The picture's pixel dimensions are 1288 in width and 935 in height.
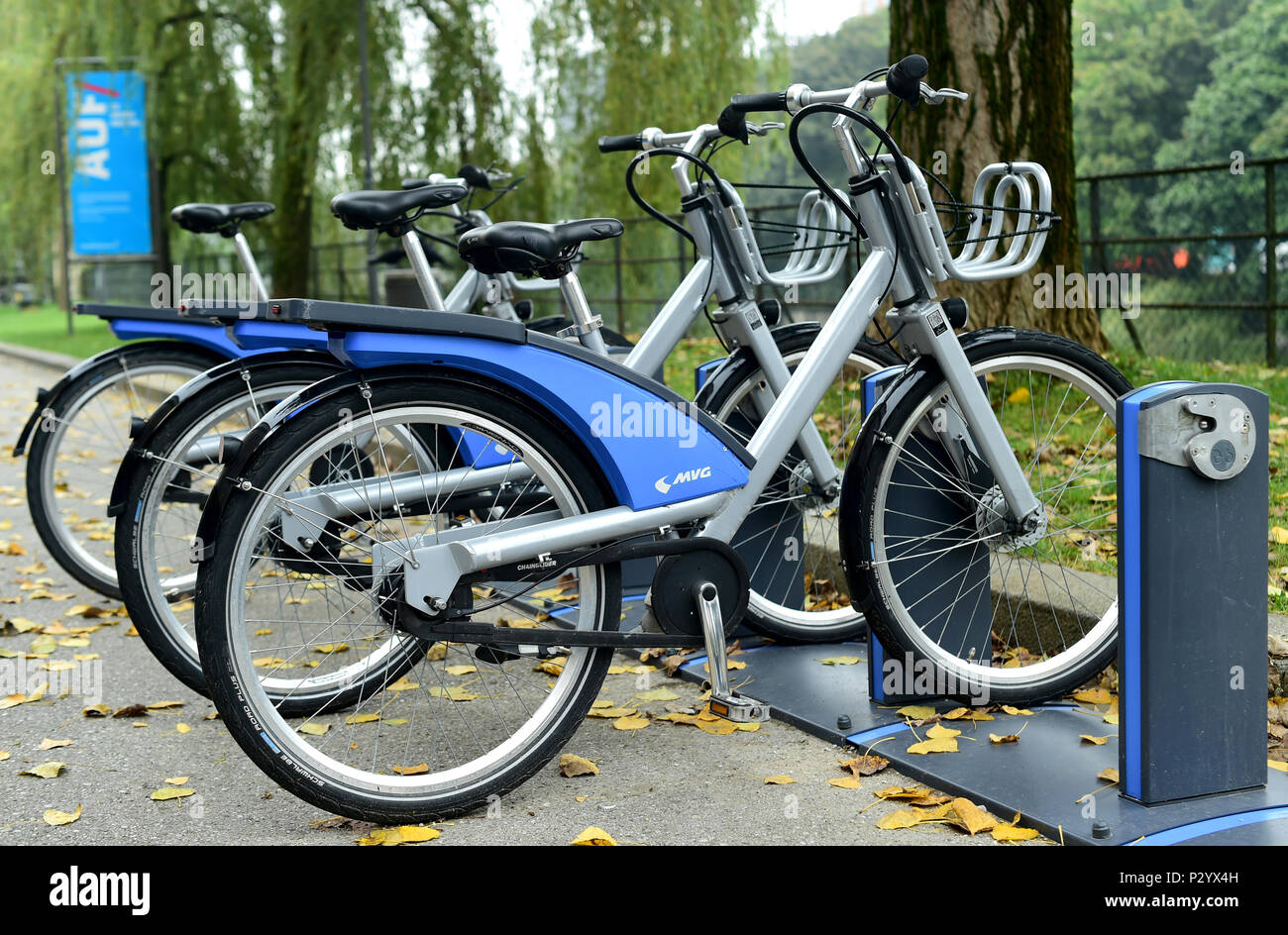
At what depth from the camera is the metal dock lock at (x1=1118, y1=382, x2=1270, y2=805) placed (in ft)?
9.23

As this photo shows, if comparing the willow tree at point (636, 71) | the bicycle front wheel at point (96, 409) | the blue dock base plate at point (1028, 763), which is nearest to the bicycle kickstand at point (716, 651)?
the blue dock base plate at point (1028, 763)

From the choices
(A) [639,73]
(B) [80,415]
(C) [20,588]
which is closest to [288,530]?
(B) [80,415]

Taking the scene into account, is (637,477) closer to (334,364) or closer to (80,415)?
(334,364)

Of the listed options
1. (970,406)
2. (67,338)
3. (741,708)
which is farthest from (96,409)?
(67,338)

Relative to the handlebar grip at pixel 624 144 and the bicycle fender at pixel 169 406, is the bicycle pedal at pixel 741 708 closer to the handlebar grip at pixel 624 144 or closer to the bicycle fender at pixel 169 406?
the bicycle fender at pixel 169 406

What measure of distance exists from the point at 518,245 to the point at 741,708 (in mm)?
1279

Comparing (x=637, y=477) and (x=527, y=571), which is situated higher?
(x=637, y=477)

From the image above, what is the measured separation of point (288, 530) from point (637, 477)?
37.7 inches

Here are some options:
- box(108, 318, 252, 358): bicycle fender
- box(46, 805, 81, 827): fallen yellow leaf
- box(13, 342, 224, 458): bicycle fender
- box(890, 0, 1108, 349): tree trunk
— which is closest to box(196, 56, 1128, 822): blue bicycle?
box(46, 805, 81, 827): fallen yellow leaf

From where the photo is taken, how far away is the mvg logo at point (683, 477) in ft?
10.7

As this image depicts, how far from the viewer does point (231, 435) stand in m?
4.02

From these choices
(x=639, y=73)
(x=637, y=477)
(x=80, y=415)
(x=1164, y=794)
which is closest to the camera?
(x=1164, y=794)

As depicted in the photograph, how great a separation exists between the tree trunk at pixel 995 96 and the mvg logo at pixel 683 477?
Result: 3.29 m

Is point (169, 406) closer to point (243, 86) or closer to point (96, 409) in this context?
point (96, 409)
